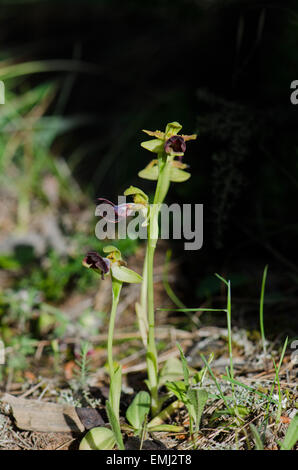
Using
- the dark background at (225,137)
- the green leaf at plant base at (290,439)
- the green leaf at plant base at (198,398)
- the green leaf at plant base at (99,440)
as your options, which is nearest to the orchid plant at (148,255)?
the green leaf at plant base at (99,440)

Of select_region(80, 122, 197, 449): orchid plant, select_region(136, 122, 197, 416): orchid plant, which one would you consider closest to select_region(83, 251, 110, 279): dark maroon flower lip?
select_region(80, 122, 197, 449): orchid plant

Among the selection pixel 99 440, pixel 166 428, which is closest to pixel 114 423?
pixel 99 440

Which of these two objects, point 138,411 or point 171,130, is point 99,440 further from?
point 171,130

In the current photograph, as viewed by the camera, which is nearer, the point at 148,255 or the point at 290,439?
the point at 290,439

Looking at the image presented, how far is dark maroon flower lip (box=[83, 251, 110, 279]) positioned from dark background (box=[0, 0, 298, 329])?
79 cm

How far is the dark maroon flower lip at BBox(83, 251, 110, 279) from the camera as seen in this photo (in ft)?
3.56

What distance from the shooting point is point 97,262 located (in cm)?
109

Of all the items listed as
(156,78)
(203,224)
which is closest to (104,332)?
(203,224)

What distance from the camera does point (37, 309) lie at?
2.00 meters

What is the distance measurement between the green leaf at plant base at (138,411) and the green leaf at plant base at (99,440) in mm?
98

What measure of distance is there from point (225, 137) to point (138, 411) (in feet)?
3.76

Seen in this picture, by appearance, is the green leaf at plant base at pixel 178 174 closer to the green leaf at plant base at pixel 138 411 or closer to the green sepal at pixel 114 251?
the green sepal at pixel 114 251

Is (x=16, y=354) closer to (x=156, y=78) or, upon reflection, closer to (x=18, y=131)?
(x=18, y=131)

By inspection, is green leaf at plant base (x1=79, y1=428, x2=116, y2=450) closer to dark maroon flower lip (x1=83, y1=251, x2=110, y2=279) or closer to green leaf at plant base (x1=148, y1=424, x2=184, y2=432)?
green leaf at plant base (x1=148, y1=424, x2=184, y2=432)
